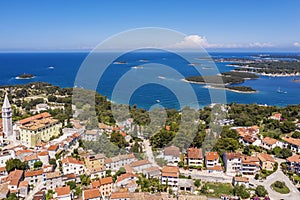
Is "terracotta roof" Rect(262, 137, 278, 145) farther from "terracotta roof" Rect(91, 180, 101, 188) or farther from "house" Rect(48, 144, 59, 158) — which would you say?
"house" Rect(48, 144, 59, 158)

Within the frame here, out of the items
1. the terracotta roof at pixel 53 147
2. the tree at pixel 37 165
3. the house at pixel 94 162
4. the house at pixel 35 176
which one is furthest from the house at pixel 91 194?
the terracotta roof at pixel 53 147

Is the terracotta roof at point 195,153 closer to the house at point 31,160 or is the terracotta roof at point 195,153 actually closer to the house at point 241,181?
the house at point 241,181

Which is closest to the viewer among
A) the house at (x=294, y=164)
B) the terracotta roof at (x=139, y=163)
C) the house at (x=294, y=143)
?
the terracotta roof at (x=139, y=163)

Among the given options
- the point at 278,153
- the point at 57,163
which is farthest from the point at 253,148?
the point at 57,163

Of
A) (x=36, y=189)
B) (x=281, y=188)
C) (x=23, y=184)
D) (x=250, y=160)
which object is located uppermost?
(x=250, y=160)

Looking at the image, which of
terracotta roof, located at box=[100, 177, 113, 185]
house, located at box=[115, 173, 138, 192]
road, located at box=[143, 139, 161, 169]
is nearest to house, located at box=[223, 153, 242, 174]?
road, located at box=[143, 139, 161, 169]

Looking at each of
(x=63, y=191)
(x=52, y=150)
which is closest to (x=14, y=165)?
(x=52, y=150)

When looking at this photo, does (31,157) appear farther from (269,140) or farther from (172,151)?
(269,140)
